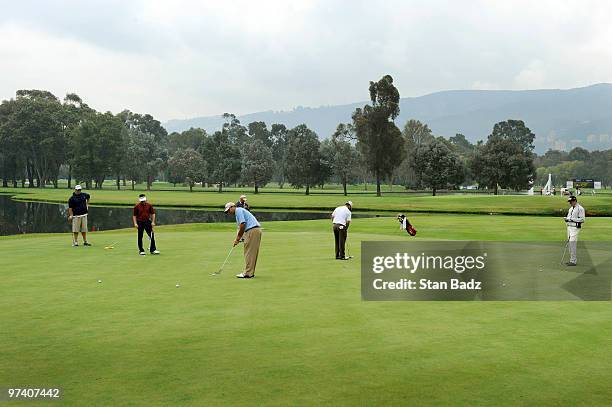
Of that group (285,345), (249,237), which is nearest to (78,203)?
(249,237)

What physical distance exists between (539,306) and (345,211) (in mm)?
11038

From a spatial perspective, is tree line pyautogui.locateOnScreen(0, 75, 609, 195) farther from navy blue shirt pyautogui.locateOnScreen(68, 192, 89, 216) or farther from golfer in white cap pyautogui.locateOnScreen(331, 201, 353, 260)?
golfer in white cap pyautogui.locateOnScreen(331, 201, 353, 260)

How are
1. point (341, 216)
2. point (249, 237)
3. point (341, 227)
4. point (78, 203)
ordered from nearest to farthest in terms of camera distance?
point (249, 237) < point (341, 227) < point (341, 216) < point (78, 203)

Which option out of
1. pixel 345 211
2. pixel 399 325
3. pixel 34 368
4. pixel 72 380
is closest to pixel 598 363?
pixel 399 325

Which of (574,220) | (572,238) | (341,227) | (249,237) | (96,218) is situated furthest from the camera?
(96,218)

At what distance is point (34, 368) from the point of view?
9969mm

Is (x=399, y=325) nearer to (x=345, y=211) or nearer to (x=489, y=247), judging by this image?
(x=345, y=211)

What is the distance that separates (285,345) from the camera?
11.3m

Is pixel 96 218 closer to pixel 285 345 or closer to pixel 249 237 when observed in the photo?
pixel 249 237

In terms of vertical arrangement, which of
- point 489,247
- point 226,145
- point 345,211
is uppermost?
point 226,145

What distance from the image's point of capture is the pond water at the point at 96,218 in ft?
191

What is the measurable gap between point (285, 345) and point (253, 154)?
14155 centimetres

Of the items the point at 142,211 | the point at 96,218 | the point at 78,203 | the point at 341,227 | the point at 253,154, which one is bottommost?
the point at 96,218

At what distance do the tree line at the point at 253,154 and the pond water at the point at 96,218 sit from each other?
52.4 metres
